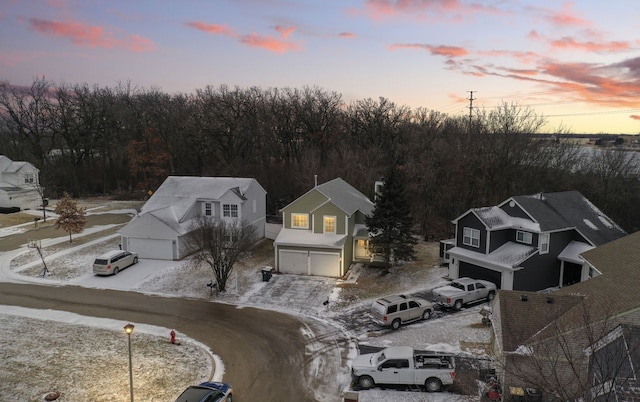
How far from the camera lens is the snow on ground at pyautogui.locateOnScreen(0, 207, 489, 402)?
714 inches

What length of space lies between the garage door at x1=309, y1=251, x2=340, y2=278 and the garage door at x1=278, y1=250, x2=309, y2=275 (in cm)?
54

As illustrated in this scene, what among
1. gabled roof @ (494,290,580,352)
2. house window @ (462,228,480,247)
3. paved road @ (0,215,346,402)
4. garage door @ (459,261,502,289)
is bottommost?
paved road @ (0,215,346,402)

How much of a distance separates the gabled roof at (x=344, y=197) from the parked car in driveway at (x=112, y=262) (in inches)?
605

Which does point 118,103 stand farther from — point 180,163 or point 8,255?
point 8,255

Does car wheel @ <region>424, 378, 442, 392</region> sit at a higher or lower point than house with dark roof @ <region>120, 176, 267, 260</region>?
lower

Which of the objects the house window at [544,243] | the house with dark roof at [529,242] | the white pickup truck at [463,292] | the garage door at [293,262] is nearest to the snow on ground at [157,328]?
the white pickup truck at [463,292]

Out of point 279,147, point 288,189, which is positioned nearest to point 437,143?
→ point 288,189

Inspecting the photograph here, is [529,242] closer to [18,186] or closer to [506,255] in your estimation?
[506,255]

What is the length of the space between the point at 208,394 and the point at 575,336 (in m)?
13.6

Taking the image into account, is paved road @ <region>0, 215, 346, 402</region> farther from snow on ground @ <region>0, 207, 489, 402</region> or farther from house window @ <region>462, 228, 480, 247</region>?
house window @ <region>462, 228, 480, 247</region>

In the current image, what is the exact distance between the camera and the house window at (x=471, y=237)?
30.0 m

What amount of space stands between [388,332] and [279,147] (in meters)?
47.4

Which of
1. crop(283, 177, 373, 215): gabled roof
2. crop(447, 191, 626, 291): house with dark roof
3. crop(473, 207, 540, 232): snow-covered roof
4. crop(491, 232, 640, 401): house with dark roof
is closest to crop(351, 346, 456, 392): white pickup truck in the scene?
crop(491, 232, 640, 401): house with dark roof

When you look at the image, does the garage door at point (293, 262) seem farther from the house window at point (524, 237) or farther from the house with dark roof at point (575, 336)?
the house with dark roof at point (575, 336)
